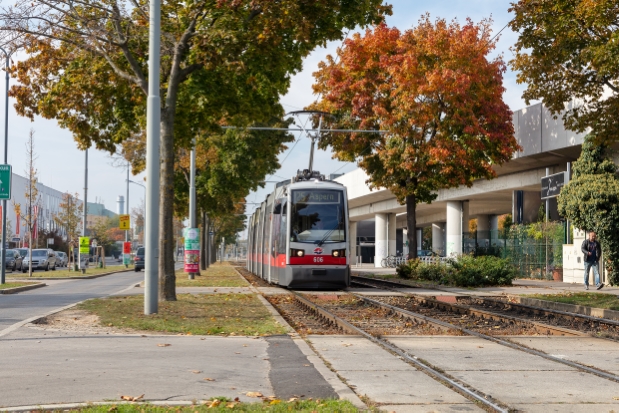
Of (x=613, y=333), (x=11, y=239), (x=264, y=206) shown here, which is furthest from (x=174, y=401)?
(x=11, y=239)

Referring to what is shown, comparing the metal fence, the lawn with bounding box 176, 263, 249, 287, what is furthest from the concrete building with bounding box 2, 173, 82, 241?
the metal fence

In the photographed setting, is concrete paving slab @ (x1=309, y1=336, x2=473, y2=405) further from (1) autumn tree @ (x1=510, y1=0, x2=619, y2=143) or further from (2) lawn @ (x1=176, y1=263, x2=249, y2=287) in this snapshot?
(2) lawn @ (x1=176, y1=263, x2=249, y2=287)

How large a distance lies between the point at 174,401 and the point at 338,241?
58.7ft

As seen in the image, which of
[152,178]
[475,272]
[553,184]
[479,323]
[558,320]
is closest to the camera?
[152,178]

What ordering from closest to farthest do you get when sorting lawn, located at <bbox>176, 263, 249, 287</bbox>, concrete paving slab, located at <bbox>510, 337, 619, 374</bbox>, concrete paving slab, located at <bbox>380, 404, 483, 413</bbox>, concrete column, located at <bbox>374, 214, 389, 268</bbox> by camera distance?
concrete paving slab, located at <bbox>380, 404, 483, 413</bbox>, concrete paving slab, located at <bbox>510, 337, 619, 374</bbox>, lawn, located at <bbox>176, 263, 249, 287</bbox>, concrete column, located at <bbox>374, 214, 389, 268</bbox>

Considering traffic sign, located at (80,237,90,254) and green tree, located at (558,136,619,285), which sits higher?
green tree, located at (558,136,619,285)

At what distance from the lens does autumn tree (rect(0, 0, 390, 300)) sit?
16.5 m

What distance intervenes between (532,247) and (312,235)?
15906 mm

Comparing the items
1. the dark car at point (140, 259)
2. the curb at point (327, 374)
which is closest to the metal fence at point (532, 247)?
the dark car at point (140, 259)

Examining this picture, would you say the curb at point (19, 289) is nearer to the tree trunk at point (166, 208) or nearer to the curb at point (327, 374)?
the tree trunk at point (166, 208)

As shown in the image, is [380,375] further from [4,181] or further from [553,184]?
[553,184]

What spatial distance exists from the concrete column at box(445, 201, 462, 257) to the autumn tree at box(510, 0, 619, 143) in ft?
91.0

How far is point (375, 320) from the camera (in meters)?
15.4

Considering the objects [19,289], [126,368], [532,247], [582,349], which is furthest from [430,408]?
[532,247]
